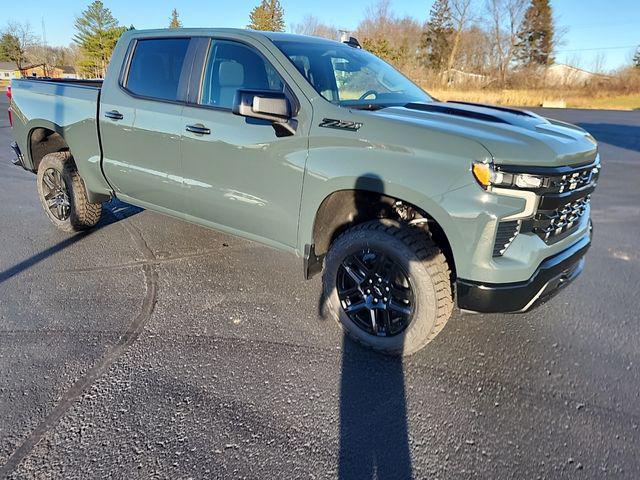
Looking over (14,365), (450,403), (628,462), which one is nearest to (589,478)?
(628,462)

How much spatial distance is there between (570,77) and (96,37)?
58.2 m

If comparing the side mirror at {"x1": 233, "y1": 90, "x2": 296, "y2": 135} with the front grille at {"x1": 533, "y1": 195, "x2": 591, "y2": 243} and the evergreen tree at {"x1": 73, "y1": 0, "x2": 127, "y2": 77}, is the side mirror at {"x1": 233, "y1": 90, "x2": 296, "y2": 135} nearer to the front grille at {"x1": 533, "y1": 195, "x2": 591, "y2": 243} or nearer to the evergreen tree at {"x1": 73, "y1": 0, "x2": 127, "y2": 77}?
the front grille at {"x1": 533, "y1": 195, "x2": 591, "y2": 243}

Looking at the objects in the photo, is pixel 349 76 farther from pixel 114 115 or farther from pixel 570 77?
pixel 570 77

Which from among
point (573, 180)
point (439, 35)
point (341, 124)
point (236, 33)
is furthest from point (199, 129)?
point (439, 35)

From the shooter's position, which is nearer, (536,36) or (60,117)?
(60,117)

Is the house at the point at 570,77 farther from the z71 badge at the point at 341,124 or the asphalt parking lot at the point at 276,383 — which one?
the z71 badge at the point at 341,124

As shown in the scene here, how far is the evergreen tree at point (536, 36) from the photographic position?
5491 centimetres

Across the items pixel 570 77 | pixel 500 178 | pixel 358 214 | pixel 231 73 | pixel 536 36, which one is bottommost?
pixel 358 214

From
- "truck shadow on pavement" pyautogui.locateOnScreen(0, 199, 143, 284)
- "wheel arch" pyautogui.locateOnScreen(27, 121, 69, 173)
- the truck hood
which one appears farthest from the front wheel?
"wheel arch" pyautogui.locateOnScreen(27, 121, 69, 173)

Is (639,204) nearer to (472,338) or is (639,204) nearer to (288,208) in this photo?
(472,338)

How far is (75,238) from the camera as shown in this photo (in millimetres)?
4766

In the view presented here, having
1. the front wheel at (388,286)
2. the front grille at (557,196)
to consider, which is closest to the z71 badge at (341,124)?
the front wheel at (388,286)

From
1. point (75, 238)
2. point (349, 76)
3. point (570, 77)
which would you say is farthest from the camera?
point (570, 77)

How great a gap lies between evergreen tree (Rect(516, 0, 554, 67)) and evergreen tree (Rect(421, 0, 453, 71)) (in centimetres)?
839
